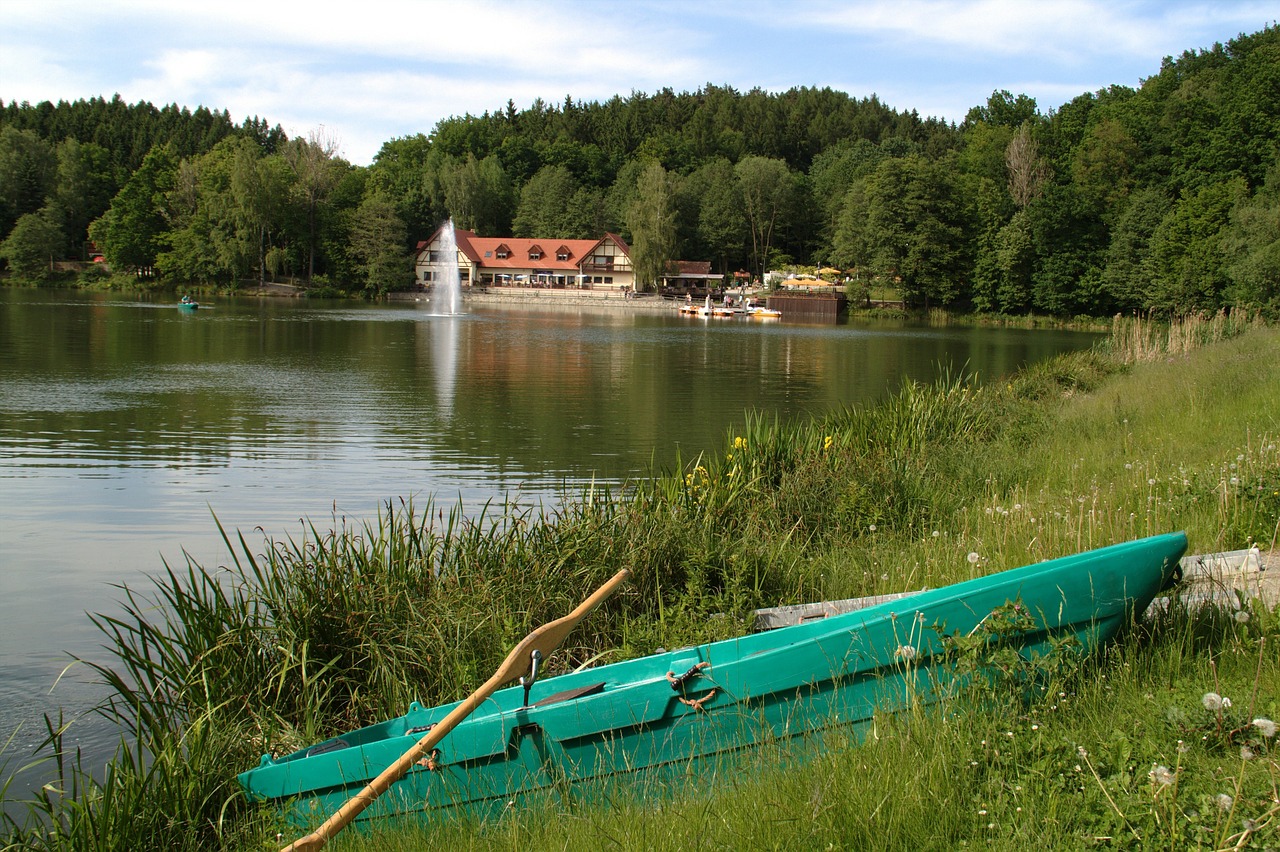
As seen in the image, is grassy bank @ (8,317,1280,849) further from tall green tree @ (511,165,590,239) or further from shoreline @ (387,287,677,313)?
tall green tree @ (511,165,590,239)

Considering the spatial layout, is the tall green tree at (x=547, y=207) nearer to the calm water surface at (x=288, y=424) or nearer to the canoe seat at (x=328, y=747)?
the calm water surface at (x=288, y=424)

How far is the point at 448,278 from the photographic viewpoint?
8938cm

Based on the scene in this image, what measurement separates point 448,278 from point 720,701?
290 feet

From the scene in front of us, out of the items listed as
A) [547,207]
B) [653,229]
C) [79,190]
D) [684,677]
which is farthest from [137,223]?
[684,677]

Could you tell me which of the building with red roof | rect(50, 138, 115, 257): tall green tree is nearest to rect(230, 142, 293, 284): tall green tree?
the building with red roof

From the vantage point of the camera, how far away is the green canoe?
3.84 metres

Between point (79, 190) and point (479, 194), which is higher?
point (479, 194)

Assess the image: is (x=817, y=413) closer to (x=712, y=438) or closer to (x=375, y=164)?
(x=712, y=438)

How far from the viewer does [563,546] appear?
7.00 meters

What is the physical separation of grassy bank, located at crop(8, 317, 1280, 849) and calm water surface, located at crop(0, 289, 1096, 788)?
1.08 meters

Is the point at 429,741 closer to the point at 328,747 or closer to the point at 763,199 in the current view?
the point at 328,747

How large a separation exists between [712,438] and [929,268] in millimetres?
60299

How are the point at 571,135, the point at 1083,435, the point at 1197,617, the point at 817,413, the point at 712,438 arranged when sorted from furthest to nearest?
1. the point at 571,135
2. the point at 817,413
3. the point at 712,438
4. the point at 1083,435
5. the point at 1197,617

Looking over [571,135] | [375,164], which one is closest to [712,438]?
[375,164]
